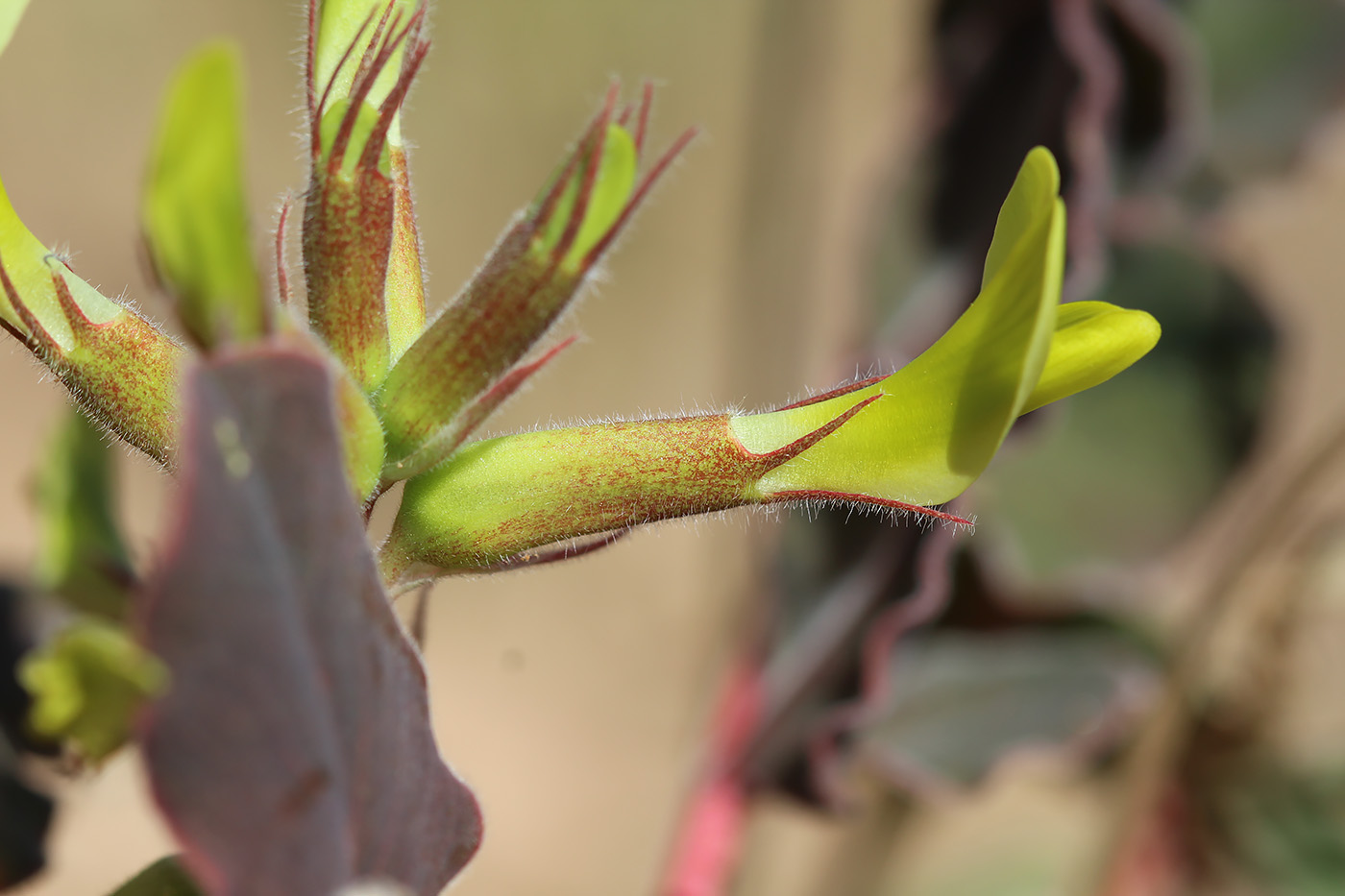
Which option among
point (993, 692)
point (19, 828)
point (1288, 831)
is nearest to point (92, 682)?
point (19, 828)

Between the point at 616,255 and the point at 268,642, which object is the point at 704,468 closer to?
the point at 268,642

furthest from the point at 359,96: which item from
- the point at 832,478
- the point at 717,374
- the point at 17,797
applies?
the point at 717,374

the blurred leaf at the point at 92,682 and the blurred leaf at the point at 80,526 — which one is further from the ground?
the blurred leaf at the point at 92,682

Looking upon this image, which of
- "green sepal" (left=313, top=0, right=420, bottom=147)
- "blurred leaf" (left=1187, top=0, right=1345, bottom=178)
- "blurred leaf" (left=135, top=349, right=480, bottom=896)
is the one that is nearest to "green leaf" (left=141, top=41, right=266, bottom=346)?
"blurred leaf" (left=135, top=349, right=480, bottom=896)

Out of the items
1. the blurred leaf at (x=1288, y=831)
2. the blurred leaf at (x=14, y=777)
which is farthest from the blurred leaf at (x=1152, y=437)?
the blurred leaf at (x=14, y=777)

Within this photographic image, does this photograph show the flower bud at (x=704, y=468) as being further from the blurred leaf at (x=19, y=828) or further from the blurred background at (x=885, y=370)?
the blurred leaf at (x=19, y=828)

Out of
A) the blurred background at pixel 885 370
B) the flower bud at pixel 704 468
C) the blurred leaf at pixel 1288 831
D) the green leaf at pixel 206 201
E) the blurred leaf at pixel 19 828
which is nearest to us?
the green leaf at pixel 206 201

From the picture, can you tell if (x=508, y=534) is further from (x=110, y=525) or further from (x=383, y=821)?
(x=110, y=525)
